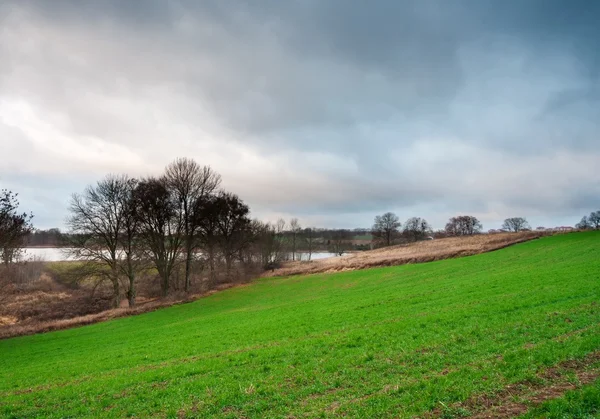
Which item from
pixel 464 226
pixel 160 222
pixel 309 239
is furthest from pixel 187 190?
pixel 464 226

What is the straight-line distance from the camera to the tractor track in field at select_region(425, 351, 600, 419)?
7.33 meters

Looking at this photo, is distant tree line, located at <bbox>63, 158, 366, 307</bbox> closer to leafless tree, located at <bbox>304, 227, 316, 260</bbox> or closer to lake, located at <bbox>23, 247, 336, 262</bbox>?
Result: lake, located at <bbox>23, 247, 336, 262</bbox>

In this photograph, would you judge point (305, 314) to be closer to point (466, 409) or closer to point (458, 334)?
point (458, 334)

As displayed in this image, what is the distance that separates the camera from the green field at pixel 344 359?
29.5ft

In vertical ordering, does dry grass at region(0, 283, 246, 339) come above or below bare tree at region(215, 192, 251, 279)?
below

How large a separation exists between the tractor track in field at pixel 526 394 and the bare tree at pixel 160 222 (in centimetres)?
4724

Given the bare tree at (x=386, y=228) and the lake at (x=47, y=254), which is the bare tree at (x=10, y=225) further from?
the bare tree at (x=386, y=228)

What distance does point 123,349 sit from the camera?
848 inches

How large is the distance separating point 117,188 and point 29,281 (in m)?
30.2

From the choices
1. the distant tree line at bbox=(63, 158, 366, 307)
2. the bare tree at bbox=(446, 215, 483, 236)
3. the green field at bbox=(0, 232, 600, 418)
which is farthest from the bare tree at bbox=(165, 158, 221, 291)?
the bare tree at bbox=(446, 215, 483, 236)

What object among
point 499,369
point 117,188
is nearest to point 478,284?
point 499,369

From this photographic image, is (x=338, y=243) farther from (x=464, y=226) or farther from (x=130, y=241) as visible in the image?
(x=130, y=241)

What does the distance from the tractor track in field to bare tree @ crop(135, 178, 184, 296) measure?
47.2 metres

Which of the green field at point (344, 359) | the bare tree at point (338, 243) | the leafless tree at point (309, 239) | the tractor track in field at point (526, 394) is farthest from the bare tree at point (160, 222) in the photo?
the bare tree at point (338, 243)
